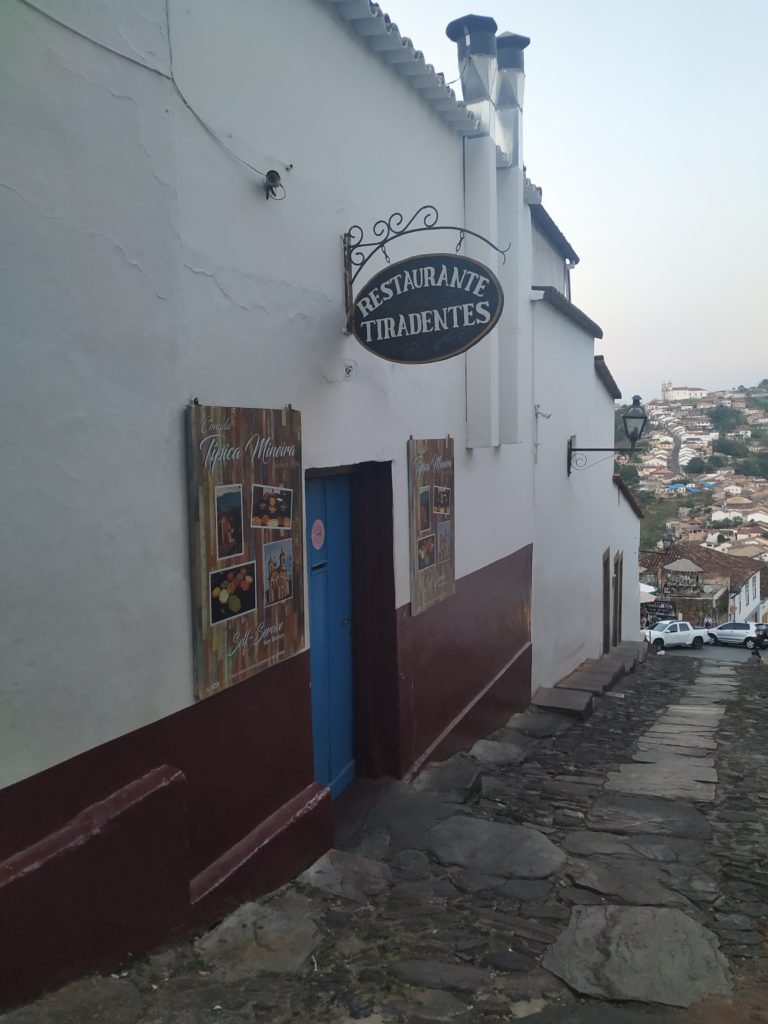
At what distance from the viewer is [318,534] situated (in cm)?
526

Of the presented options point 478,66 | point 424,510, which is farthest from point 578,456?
point 424,510

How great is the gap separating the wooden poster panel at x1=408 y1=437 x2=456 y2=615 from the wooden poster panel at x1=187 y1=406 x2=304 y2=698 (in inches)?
71.7

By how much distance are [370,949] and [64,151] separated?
3.37 metres

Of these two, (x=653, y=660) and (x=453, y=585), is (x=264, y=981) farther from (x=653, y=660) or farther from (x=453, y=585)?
(x=653, y=660)

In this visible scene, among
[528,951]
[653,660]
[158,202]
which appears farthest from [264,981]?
[653,660]

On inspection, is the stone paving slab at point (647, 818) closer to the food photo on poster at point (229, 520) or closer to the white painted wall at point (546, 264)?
the food photo on poster at point (229, 520)

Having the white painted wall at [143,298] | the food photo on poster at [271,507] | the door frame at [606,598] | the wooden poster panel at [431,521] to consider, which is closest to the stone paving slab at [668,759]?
the wooden poster panel at [431,521]

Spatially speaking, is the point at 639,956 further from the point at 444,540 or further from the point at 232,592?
the point at 444,540

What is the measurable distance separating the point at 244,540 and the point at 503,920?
7.11 feet

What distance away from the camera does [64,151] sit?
2881mm

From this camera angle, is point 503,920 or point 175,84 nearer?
point 175,84

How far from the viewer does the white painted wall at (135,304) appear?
8.99 feet

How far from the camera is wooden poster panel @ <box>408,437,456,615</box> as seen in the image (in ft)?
20.0

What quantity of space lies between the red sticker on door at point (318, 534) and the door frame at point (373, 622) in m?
0.45
